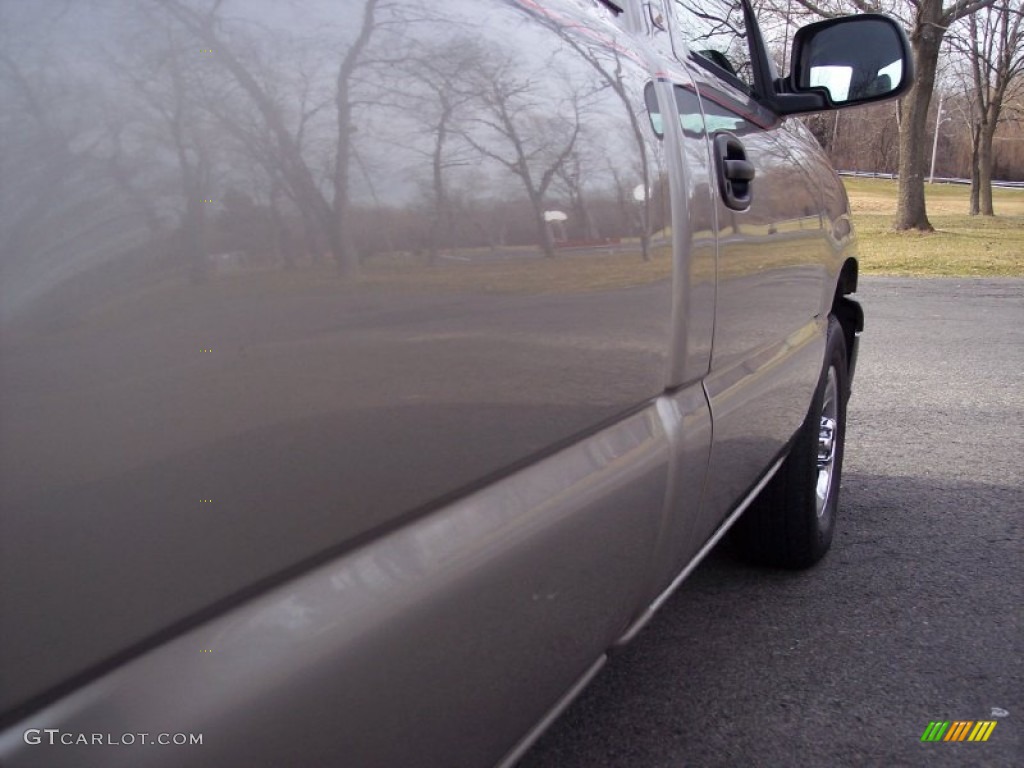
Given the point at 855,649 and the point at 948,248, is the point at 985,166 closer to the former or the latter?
the point at 948,248

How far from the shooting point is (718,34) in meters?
2.66

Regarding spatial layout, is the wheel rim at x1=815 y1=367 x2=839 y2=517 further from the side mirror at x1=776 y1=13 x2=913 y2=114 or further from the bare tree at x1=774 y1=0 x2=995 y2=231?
the bare tree at x1=774 y1=0 x2=995 y2=231

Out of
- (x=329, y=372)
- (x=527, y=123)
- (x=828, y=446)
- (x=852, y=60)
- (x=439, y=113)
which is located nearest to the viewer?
(x=329, y=372)

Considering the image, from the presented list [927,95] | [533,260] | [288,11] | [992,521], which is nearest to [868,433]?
[992,521]

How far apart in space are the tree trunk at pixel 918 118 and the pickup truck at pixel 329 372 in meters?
19.8

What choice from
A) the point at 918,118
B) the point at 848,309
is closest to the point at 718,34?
the point at 848,309

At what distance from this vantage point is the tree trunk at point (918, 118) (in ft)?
64.4

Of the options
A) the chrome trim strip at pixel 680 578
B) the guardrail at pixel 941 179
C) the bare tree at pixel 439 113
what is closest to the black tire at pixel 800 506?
the chrome trim strip at pixel 680 578

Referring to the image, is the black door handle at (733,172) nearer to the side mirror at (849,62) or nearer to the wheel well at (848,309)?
the side mirror at (849,62)

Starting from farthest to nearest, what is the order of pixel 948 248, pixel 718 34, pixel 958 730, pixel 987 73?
pixel 987 73
pixel 948 248
pixel 718 34
pixel 958 730

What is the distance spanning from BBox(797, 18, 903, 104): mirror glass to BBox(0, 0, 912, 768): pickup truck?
55.6 inches

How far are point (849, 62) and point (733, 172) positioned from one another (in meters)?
1.21

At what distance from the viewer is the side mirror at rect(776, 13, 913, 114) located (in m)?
2.86

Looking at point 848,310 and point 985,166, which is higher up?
point 985,166
